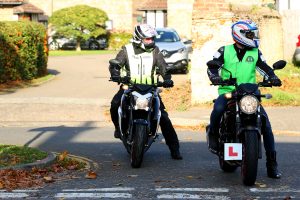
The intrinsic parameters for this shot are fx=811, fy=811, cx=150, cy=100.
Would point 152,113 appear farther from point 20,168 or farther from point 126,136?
point 20,168

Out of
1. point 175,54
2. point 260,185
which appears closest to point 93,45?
point 175,54

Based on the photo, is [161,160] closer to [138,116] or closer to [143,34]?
[138,116]

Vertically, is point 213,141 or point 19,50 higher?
point 213,141

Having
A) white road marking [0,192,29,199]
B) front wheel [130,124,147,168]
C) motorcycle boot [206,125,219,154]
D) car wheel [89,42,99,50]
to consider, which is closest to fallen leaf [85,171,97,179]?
front wheel [130,124,147,168]

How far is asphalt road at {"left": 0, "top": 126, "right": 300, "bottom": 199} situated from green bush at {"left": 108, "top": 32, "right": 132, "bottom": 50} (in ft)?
169

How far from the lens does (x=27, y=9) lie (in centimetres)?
6700

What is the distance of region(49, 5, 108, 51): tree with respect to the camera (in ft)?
202

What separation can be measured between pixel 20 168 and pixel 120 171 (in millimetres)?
1194

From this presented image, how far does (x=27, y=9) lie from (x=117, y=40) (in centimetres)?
803

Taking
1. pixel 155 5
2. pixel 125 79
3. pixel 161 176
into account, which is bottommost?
pixel 161 176

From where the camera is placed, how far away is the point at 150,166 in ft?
33.6

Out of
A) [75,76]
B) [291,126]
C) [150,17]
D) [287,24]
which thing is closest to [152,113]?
[291,126]

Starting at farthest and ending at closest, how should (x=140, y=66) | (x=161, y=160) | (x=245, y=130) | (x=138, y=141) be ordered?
(x=161, y=160) < (x=140, y=66) < (x=138, y=141) < (x=245, y=130)

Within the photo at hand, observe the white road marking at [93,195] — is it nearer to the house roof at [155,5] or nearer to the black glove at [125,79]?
the black glove at [125,79]
